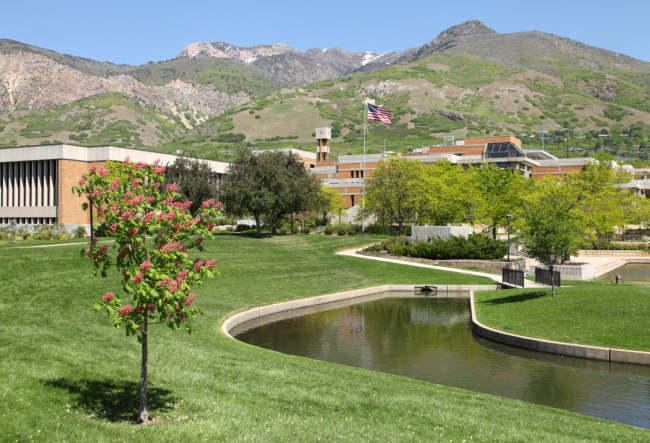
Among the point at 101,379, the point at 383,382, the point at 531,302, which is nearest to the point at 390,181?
the point at 531,302

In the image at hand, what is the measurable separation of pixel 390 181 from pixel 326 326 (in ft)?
124

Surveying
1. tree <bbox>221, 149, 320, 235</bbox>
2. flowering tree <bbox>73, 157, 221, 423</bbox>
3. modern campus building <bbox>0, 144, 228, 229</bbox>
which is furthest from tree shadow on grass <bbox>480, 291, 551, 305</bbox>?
modern campus building <bbox>0, 144, 228, 229</bbox>

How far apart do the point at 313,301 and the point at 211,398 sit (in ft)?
62.5

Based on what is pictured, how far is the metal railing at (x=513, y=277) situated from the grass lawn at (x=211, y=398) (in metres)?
20.4

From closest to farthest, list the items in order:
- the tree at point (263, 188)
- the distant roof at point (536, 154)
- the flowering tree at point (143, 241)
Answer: the flowering tree at point (143, 241) → the tree at point (263, 188) → the distant roof at point (536, 154)

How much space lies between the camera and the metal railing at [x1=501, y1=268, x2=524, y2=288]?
32.2m

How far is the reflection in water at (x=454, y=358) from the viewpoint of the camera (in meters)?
14.5

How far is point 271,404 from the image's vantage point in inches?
410

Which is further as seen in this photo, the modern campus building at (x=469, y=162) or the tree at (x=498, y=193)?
the modern campus building at (x=469, y=162)

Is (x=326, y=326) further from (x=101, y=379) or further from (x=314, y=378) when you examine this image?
(x=101, y=379)

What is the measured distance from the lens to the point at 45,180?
54.8 metres

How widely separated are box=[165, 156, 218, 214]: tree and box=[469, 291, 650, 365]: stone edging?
36.7 meters

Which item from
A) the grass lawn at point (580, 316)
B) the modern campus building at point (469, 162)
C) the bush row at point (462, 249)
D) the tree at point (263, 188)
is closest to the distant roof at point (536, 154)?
the modern campus building at point (469, 162)

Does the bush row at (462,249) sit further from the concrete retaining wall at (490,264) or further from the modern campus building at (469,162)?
the modern campus building at (469,162)
